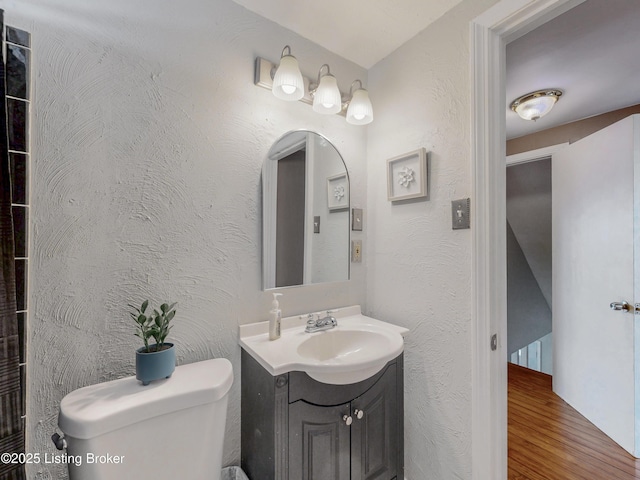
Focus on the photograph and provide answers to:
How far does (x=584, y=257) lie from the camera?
1.92 meters

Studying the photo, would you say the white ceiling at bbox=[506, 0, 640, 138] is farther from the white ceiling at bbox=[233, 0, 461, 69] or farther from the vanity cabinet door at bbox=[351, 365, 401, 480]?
the vanity cabinet door at bbox=[351, 365, 401, 480]

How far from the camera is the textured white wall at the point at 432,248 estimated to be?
3.69 feet

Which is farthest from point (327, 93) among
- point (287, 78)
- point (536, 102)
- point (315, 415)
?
point (536, 102)

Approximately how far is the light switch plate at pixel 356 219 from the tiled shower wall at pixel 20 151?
1.26 meters

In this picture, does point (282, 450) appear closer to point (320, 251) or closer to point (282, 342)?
point (282, 342)

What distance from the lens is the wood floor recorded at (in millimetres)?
1466

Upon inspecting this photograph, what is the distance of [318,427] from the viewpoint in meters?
0.95

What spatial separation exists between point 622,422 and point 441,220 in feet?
5.83

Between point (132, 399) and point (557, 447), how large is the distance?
2284 mm

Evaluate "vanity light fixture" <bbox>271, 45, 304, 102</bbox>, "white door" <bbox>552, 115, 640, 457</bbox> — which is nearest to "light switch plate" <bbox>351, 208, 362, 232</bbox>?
"vanity light fixture" <bbox>271, 45, 304, 102</bbox>

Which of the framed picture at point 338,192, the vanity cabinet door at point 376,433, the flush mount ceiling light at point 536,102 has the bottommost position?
the vanity cabinet door at point 376,433

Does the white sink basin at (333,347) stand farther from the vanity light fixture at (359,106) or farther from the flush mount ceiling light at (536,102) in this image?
the flush mount ceiling light at (536,102)

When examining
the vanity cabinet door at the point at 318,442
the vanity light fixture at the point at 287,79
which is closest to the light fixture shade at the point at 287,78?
the vanity light fixture at the point at 287,79

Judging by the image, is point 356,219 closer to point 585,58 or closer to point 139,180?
point 139,180
